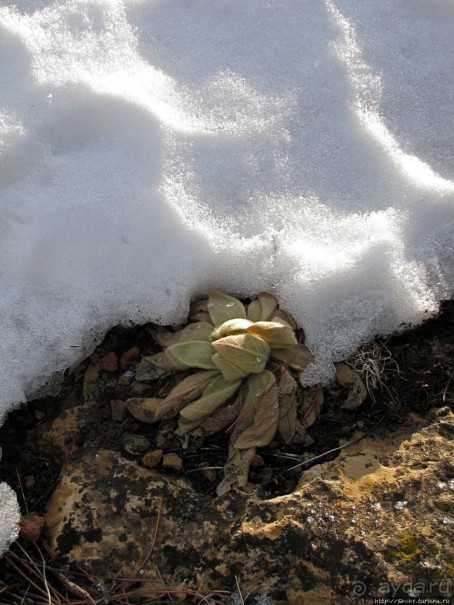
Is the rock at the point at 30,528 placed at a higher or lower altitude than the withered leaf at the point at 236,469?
lower

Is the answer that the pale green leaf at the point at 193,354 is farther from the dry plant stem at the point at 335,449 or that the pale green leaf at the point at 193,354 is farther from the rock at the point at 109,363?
A: the dry plant stem at the point at 335,449

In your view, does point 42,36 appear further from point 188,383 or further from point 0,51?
point 188,383

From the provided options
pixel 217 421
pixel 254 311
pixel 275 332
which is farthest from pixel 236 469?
pixel 254 311

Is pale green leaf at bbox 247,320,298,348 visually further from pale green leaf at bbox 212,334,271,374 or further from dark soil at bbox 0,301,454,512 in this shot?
dark soil at bbox 0,301,454,512

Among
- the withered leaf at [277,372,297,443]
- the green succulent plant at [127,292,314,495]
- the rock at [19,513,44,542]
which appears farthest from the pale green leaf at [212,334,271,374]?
the rock at [19,513,44,542]

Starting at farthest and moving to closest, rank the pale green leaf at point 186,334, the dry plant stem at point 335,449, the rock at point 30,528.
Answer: the pale green leaf at point 186,334
the dry plant stem at point 335,449
the rock at point 30,528

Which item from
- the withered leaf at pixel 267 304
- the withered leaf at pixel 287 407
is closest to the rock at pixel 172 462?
the withered leaf at pixel 287 407
